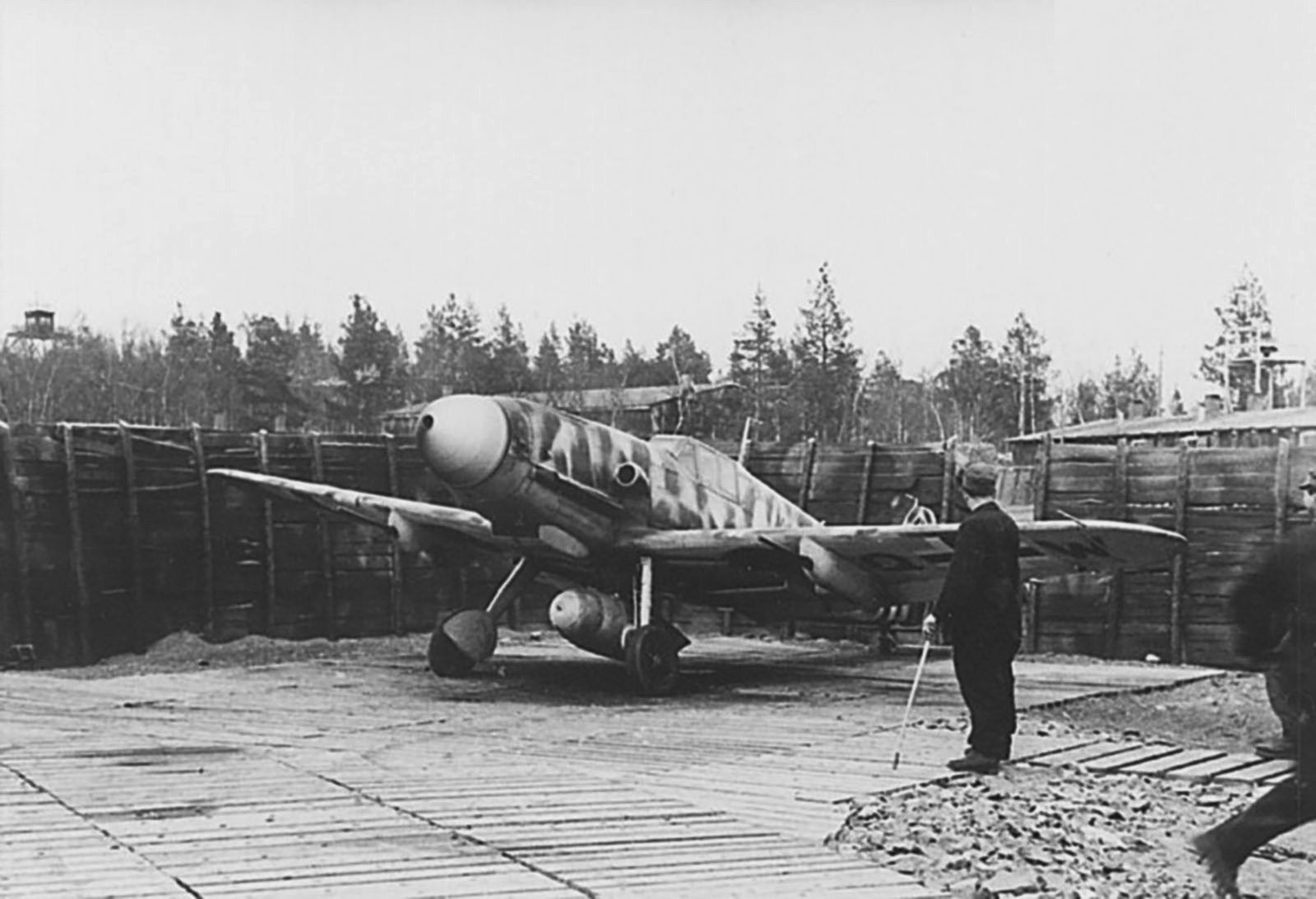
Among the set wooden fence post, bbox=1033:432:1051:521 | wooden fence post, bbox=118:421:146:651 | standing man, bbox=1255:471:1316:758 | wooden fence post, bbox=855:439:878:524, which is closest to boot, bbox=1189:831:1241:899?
standing man, bbox=1255:471:1316:758

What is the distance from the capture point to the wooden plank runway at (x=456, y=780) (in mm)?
5070

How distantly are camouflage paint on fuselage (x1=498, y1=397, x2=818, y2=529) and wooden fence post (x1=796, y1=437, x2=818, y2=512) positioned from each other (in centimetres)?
316

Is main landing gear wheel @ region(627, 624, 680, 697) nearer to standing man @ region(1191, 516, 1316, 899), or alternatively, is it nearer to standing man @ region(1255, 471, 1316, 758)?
standing man @ region(1191, 516, 1316, 899)

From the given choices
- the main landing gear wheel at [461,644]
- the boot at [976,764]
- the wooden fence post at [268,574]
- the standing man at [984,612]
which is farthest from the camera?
the wooden fence post at [268,574]

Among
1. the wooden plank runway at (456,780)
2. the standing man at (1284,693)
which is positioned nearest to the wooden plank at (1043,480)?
the wooden plank runway at (456,780)

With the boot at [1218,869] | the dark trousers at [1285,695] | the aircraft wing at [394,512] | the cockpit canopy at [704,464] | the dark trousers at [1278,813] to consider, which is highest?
the cockpit canopy at [704,464]

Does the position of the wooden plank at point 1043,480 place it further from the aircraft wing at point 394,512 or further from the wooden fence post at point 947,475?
the aircraft wing at point 394,512

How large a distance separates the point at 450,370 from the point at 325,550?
4.28m

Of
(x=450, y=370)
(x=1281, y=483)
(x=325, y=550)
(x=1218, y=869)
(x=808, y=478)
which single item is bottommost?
(x=1218, y=869)

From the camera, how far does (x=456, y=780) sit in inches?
283

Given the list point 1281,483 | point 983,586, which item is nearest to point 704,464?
point 983,586

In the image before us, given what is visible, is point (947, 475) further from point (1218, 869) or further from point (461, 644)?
point (1218, 869)

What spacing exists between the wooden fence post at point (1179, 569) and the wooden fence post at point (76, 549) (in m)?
11.6

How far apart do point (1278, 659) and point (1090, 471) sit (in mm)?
11670
